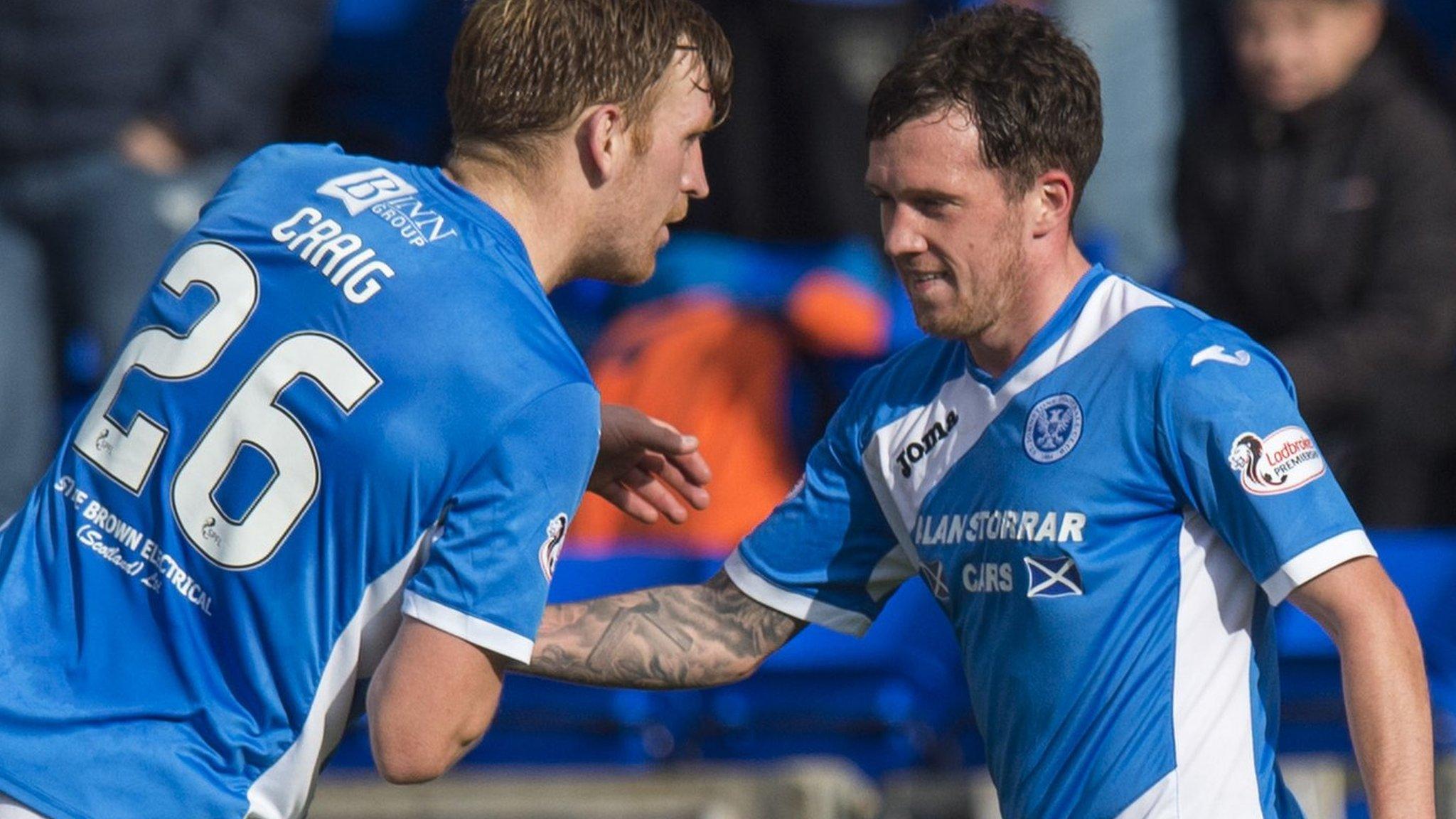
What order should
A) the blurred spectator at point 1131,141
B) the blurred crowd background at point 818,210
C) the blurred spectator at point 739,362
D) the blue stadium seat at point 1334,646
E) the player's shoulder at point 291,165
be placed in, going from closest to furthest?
the player's shoulder at point 291,165, the blue stadium seat at point 1334,646, the blurred crowd background at point 818,210, the blurred spectator at point 739,362, the blurred spectator at point 1131,141

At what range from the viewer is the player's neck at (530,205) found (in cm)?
309

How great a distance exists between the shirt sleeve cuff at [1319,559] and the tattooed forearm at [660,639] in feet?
2.98

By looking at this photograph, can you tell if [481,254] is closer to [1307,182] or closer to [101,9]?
[1307,182]

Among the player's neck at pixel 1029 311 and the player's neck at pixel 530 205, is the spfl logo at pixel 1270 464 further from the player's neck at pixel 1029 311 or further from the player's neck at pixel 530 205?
the player's neck at pixel 530 205

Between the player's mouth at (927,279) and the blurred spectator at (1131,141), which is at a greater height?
the player's mouth at (927,279)

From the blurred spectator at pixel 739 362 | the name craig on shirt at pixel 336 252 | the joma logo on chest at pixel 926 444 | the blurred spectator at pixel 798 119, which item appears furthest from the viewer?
the blurred spectator at pixel 798 119

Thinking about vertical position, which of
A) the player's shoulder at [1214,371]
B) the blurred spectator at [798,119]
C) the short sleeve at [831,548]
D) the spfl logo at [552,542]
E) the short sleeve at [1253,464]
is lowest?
the blurred spectator at [798,119]

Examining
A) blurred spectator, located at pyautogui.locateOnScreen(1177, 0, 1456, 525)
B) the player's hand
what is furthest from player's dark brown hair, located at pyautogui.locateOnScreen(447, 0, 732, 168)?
blurred spectator, located at pyautogui.locateOnScreen(1177, 0, 1456, 525)

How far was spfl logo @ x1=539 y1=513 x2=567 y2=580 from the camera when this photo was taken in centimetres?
282

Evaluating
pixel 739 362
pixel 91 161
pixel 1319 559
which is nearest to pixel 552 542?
pixel 1319 559

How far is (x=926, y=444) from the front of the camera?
3.33 meters

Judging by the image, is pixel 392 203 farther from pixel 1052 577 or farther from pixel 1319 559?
pixel 1319 559

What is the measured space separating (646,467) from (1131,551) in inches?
35.1

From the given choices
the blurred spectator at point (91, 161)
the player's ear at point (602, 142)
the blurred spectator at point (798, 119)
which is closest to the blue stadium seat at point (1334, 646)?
the blurred spectator at point (798, 119)
